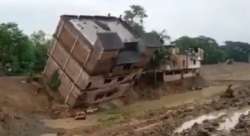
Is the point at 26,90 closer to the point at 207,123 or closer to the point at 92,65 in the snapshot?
the point at 92,65

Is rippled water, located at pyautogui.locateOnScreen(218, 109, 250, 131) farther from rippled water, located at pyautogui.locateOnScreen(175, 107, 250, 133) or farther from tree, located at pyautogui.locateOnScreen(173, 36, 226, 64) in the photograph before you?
tree, located at pyautogui.locateOnScreen(173, 36, 226, 64)

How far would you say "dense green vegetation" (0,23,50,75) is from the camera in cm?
3438

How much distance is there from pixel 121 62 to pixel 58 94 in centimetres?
397

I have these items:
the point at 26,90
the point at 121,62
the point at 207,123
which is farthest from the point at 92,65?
the point at 207,123

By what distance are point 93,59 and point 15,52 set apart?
783 centimetres

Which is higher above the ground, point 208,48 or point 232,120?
point 232,120

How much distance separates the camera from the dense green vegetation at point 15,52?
113ft

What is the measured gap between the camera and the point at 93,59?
96.2ft

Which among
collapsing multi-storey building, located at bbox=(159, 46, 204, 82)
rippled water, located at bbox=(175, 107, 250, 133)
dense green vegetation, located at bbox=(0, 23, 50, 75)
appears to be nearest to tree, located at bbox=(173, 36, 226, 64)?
collapsing multi-storey building, located at bbox=(159, 46, 204, 82)

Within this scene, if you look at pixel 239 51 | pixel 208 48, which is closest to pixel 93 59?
pixel 208 48

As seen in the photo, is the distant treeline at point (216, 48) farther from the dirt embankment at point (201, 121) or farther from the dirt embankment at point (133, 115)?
the dirt embankment at point (201, 121)

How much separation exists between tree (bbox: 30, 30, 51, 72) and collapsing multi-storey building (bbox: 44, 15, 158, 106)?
4921 mm

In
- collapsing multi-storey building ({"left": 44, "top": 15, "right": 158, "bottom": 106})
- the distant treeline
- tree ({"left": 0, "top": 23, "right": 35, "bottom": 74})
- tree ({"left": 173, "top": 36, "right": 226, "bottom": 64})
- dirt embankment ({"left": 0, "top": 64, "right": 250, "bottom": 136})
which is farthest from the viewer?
tree ({"left": 173, "top": 36, "right": 226, "bottom": 64})

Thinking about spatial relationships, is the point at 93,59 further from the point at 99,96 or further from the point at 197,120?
the point at 197,120
